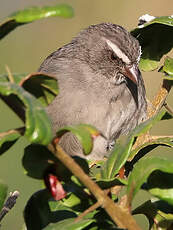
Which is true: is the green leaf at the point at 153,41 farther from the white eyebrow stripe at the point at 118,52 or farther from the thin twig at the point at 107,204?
the white eyebrow stripe at the point at 118,52

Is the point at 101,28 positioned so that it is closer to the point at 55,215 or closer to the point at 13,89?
the point at 55,215

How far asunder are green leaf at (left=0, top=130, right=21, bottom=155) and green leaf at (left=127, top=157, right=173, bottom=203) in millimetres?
339

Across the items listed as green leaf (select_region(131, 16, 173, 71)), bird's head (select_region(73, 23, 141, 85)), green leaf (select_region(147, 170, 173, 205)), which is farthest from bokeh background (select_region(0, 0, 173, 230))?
green leaf (select_region(147, 170, 173, 205))

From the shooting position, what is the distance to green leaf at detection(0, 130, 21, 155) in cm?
156

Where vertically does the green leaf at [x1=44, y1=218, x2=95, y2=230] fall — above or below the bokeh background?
above

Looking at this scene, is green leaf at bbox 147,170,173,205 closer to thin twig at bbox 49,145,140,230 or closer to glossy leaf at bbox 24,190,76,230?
thin twig at bbox 49,145,140,230

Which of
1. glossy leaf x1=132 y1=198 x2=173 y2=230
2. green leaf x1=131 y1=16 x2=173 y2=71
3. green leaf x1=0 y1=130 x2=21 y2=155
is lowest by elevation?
glossy leaf x1=132 y1=198 x2=173 y2=230

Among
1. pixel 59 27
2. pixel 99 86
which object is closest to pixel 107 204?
pixel 99 86

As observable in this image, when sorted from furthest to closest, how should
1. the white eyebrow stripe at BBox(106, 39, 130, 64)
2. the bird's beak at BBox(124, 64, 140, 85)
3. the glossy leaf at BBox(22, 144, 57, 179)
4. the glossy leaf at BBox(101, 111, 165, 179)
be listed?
the white eyebrow stripe at BBox(106, 39, 130, 64), the bird's beak at BBox(124, 64, 140, 85), the glossy leaf at BBox(101, 111, 165, 179), the glossy leaf at BBox(22, 144, 57, 179)

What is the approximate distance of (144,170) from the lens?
1.62m

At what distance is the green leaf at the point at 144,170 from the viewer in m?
1.59

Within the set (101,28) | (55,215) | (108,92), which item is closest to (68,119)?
(108,92)

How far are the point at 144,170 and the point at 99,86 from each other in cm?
344

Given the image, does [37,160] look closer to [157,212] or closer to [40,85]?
[40,85]
